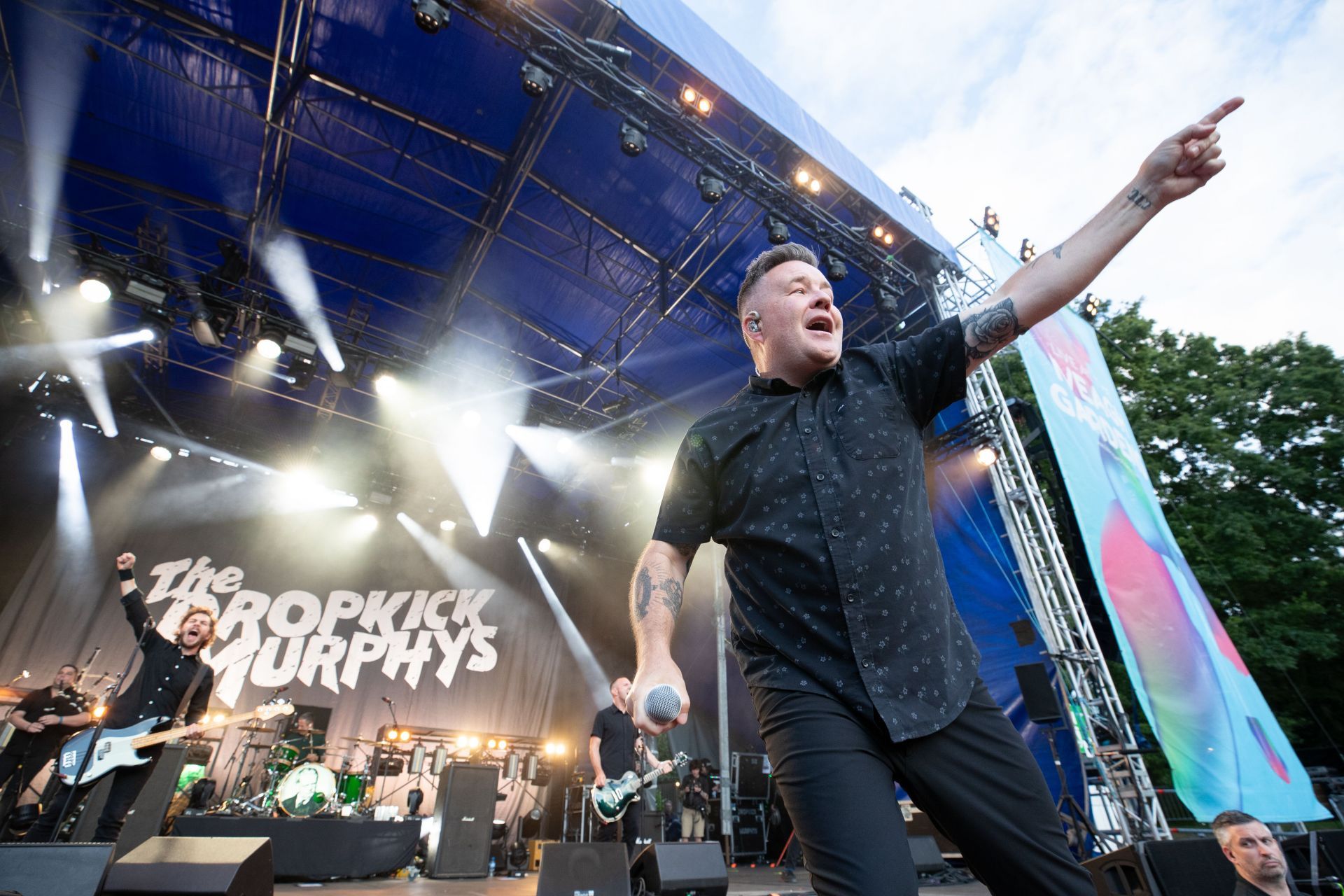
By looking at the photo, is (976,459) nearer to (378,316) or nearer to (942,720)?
(942,720)

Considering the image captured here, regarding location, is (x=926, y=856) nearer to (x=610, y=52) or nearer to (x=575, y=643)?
(x=610, y=52)

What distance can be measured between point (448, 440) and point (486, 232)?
15.7ft

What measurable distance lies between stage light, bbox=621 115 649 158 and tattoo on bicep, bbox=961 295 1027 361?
586 cm

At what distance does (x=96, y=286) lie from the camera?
7914mm

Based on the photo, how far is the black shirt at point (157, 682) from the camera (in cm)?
436

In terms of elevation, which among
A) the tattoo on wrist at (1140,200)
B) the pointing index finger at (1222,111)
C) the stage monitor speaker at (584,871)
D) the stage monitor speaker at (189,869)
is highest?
the pointing index finger at (1222,111)

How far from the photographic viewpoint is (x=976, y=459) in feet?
26.9

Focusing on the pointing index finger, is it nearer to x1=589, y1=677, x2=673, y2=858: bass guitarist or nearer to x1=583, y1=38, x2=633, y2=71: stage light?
x1=589, y1=677, x2=673, y2=858: bass guitarist

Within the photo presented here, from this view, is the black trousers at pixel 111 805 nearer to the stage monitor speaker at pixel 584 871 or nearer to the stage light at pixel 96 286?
the stage monitor speaker at pixel 584 871

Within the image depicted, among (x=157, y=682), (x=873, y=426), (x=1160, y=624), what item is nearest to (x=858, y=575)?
(x=873, y=426)

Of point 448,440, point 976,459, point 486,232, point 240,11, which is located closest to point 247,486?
point 448,440

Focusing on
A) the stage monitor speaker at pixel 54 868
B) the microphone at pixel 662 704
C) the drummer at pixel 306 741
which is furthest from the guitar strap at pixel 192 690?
the microphone at pixel 662 704

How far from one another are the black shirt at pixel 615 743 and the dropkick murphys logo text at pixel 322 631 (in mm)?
7196

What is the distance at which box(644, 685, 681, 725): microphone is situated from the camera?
1.01 m
